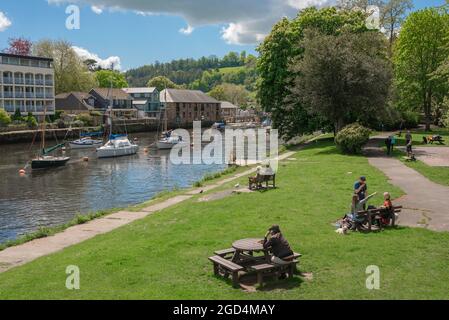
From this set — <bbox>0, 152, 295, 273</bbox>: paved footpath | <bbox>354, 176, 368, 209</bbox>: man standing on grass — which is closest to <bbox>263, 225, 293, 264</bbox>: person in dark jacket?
<bbox>354, 176, 368, 209</bbox>: man standing on grass

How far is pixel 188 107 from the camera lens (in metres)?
142

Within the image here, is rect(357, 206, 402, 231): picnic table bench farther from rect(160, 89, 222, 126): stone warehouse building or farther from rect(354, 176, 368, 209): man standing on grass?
rect(160, 89, 222, 126): stone warehouse building

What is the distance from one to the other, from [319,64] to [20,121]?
6470cm

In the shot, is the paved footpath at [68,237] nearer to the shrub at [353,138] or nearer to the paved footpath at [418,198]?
the paved footpath at [418,198]

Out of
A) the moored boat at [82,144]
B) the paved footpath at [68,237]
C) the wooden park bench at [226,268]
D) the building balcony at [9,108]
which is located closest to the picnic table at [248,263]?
the wooden park bench at [226,268]

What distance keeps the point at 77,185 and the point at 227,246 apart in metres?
29.4

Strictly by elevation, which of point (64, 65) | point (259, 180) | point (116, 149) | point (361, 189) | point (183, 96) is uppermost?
point (64, 65)

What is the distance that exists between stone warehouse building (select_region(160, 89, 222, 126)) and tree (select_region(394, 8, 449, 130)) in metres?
78.6

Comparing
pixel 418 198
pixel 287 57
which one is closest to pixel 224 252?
pixel 418 198

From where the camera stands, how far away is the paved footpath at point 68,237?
16.4 meters

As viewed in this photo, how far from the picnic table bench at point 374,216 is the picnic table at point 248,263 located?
14.5ft

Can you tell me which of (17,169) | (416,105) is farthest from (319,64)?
(17,169)

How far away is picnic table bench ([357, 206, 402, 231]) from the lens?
50.9 feet

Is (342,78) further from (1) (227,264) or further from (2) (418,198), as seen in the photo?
(1) (227,264)
